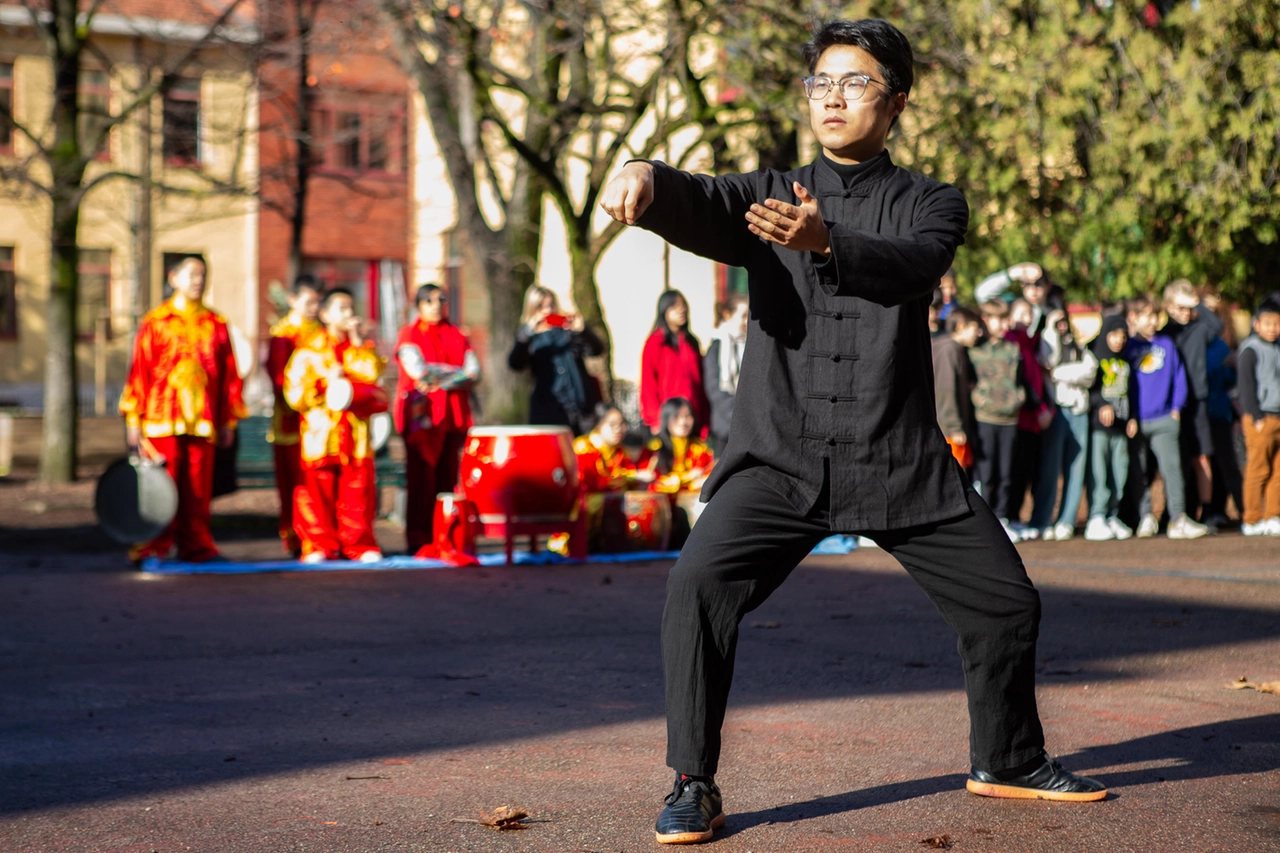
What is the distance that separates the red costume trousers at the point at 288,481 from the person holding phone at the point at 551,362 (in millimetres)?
1833

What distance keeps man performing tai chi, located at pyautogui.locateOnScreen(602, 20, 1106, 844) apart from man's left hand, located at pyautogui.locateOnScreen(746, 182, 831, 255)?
0.38 metres

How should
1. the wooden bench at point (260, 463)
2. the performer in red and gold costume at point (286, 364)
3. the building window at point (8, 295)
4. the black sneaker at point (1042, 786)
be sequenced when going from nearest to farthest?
the black sneaker at point (1042, 786), the performer in red and gold costume at point (286, 364), the wooden bench at point (260, 463), the building window at point (8, 295)

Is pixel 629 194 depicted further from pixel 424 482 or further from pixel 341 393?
pixel 424 482

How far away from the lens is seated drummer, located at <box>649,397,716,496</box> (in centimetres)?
1181

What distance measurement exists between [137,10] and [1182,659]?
107 ft

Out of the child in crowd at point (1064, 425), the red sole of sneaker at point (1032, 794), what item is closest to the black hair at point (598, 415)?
the child in crowd at point (1064, 425)

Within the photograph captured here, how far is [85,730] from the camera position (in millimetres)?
5336

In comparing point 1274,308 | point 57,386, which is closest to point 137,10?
point 57,386

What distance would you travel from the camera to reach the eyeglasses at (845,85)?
387 cm

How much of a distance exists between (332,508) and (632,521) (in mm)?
2075

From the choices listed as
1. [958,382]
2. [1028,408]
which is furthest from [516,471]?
[1028,408]

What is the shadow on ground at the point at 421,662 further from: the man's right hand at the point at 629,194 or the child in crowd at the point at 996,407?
the child in crowd at the point at 996,407

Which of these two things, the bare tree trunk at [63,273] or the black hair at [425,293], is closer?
the black hair at [425,293]

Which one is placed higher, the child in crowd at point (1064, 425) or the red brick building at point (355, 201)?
the red brick building at point (355, 201)
